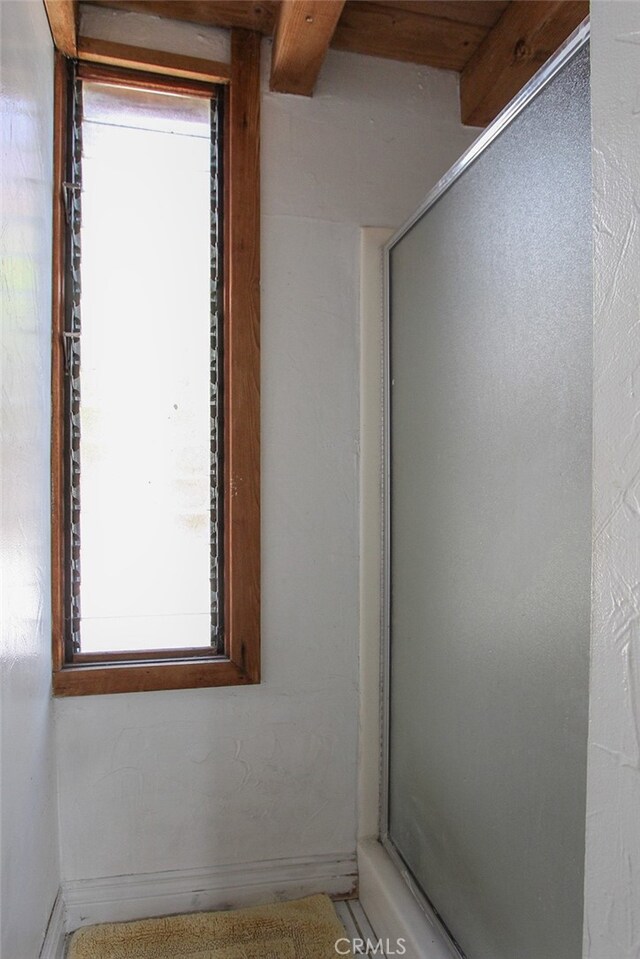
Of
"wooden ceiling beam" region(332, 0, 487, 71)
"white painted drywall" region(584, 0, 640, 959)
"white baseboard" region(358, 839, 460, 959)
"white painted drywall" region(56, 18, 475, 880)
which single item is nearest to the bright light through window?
"white painted drywall" region(56, 18, 475, 880)

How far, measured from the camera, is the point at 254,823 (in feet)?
4.33

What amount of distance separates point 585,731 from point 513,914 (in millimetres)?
326

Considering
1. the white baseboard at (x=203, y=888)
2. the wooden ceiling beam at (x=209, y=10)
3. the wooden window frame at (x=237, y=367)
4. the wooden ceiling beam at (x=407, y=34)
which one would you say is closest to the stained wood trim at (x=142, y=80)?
the wooden window frame at (x=237, y=367)

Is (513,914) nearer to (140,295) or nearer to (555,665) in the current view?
(555,665)

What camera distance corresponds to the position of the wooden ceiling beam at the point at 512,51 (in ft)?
3.88

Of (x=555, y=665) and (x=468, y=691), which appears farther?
(x=468, y=691)

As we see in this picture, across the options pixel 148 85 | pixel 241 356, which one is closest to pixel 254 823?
pixel 241 356

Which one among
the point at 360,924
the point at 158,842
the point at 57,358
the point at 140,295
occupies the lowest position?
the point at 360,924

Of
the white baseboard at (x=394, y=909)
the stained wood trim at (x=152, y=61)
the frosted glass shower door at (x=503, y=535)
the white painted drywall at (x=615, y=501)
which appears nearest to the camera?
the white painted drywall at (x=615, y=501)

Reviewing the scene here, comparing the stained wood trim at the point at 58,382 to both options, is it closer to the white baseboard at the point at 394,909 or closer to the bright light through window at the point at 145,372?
the bright light through window at the point at 145,372

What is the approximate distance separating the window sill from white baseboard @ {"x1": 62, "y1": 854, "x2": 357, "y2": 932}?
375mm

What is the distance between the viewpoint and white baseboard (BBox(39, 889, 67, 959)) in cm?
107

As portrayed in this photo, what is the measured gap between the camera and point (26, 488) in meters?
0.99

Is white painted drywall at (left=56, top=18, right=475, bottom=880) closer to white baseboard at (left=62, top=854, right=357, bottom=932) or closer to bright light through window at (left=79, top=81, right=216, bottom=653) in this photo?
white baseboard at (left=62, top=854, right=357, bottom=932)
